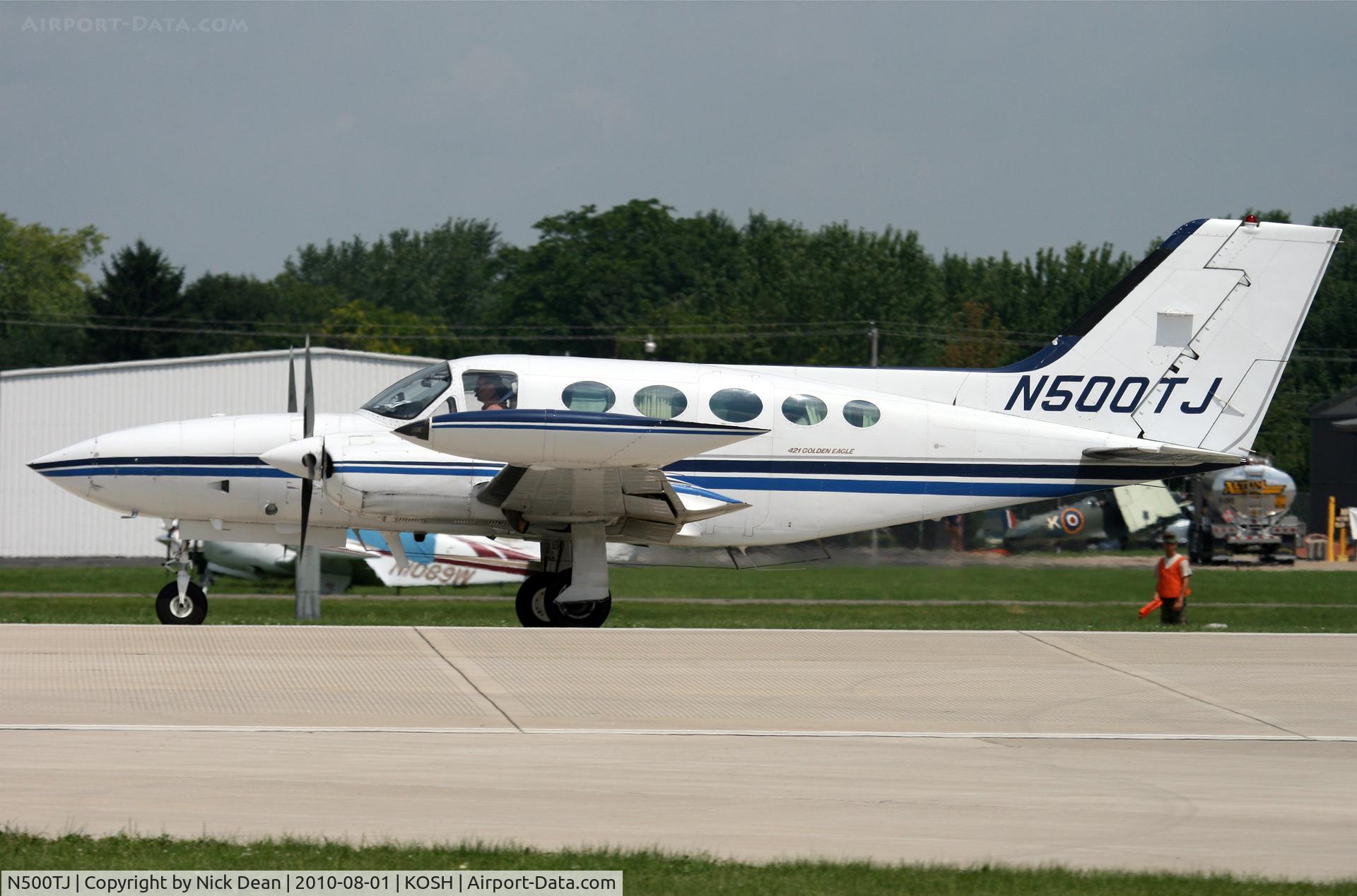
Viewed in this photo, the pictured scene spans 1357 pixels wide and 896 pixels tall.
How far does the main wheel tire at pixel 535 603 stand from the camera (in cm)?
1589

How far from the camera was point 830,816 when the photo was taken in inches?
276

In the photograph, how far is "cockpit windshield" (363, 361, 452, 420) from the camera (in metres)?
15.0

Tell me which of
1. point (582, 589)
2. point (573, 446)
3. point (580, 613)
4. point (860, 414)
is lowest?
point (580, 613)

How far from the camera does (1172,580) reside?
59.1ft

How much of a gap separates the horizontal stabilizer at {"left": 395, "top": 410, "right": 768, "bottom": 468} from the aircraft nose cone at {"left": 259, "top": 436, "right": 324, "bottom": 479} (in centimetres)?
221

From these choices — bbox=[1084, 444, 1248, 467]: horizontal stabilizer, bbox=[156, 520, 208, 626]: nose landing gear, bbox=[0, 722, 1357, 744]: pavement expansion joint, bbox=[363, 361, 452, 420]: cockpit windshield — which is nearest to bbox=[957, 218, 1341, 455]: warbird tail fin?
bbox=[1084, 444, 1248, 467]: horizontal stabilizer

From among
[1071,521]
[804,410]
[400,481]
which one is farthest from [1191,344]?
[1071,521]

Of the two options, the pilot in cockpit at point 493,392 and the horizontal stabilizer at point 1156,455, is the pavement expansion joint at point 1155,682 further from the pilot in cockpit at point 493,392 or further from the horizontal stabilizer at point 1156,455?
the pilot in cockpit at point 493,392

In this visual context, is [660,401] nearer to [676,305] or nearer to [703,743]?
[703,743]

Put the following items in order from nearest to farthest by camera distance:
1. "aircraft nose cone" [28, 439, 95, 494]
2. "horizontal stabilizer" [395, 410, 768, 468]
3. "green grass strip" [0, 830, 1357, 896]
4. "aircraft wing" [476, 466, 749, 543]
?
"green grass strip" [0, 830, 1357, 896] → "horizontal stabilizer" [395, 410, 768, 468] → "aircraft wing" [476, 466, 749, 543] → "aircraft nose cone" [28, 439, 95, 494]

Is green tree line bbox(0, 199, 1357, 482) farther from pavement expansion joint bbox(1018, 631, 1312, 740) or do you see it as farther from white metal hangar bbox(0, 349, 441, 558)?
pavement expansion joint bbox(1018, 631, 1312, 740)

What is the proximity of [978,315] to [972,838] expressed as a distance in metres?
61.3

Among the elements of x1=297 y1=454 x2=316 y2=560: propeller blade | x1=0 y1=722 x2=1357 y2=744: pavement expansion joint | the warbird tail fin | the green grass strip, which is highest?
the warbird tail fin

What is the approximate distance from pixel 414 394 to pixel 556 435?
2.76 metres
